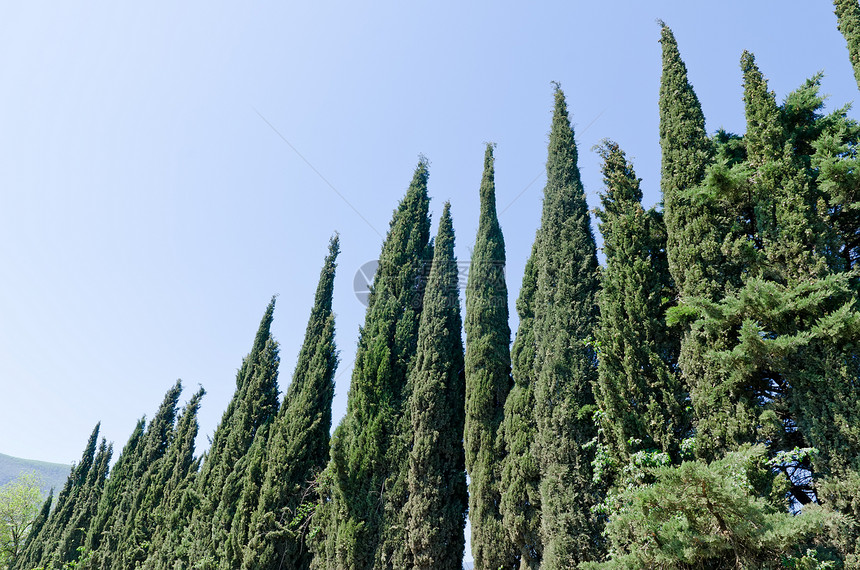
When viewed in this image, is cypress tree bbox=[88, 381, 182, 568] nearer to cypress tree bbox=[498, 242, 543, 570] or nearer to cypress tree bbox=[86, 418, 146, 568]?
cypress tree bbox=[86, 418, 146, 568]

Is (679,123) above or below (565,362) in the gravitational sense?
above

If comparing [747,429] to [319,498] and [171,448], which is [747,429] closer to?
[319,498]

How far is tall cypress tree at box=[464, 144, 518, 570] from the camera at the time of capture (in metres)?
8.87

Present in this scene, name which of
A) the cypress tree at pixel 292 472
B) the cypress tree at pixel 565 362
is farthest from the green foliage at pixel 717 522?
the cypress tree at pixel 292 472

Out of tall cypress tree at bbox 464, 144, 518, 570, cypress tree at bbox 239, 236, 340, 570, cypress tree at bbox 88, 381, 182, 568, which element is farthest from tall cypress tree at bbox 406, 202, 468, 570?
cypress tree at bbox 88, 381, 182, 568

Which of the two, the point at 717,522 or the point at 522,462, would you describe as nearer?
the point at 717,522

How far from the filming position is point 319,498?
38.9 feet

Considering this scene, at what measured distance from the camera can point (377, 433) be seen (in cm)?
1094

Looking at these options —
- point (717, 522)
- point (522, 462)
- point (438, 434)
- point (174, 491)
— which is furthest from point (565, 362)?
point (174, 491)

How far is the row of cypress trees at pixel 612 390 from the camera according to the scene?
5531 mm

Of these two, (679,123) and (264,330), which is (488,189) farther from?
(264,330)

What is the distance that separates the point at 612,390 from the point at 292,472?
8.74 meters

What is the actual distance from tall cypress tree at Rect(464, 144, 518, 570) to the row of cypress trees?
0.05 m

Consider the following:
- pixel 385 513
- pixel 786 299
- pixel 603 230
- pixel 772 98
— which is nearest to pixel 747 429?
pixel 786 299
